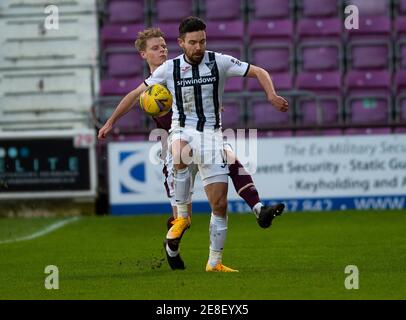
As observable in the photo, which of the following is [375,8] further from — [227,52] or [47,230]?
[47,230]

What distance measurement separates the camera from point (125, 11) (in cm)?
2020

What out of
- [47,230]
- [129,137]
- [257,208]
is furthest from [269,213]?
[129,137]

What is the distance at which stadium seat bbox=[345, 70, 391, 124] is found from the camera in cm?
1905

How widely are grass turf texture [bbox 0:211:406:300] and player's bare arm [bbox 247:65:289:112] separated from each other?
1368 mm

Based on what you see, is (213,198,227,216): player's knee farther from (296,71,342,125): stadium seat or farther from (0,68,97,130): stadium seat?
(0,68,97,130): stadium seat

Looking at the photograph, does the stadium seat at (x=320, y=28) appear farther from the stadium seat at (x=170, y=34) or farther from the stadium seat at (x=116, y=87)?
the stadium seat at (x=116, y=87)

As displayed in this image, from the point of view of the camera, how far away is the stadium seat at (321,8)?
1997cm

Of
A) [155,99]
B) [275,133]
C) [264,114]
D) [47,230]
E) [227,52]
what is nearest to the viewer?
[155,99]

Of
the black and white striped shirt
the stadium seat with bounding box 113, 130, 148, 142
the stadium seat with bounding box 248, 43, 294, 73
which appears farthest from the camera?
the stadium seat with bounding box 248, 43, 294, 73

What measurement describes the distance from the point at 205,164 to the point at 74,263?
2.14 m

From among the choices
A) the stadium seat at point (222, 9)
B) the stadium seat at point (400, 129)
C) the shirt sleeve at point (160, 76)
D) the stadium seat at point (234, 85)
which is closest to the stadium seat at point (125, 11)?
the stadium seat at point (222, 9)

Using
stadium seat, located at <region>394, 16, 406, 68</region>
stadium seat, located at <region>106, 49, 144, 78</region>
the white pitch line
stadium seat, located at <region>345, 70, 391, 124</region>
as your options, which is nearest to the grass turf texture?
the white pitch line

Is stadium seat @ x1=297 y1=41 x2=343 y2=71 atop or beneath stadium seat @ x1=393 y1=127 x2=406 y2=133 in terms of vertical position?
atop

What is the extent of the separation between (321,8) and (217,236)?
35.1 ft
